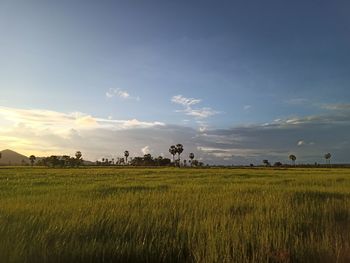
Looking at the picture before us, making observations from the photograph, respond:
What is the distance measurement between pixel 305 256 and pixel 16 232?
460 cm

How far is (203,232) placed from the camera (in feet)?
22.4

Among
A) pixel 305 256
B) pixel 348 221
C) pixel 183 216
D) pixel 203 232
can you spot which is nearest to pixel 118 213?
pixel 183 216

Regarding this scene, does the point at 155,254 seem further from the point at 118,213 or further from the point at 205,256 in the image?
the point at 118,213

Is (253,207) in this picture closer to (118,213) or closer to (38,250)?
(118,213)

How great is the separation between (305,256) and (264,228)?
1441mm

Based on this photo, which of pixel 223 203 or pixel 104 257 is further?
pixel 223 203

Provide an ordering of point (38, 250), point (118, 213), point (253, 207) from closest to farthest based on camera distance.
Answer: point (38, 250), point (118, 213), point (253, 207)

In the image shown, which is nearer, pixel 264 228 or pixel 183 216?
pixel 264 228

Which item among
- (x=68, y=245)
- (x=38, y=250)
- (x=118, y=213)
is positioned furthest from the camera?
(x=118, y=213)

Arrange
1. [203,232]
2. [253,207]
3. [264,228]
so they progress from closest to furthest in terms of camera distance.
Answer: [203,232] → [264,228] → [253,207]

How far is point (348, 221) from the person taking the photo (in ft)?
29.6

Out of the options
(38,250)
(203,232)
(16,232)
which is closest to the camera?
(38,250)

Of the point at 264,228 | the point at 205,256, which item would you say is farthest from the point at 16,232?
the point at 264,228

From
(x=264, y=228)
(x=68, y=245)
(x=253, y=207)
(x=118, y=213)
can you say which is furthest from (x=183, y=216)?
(x=68, y=245)
